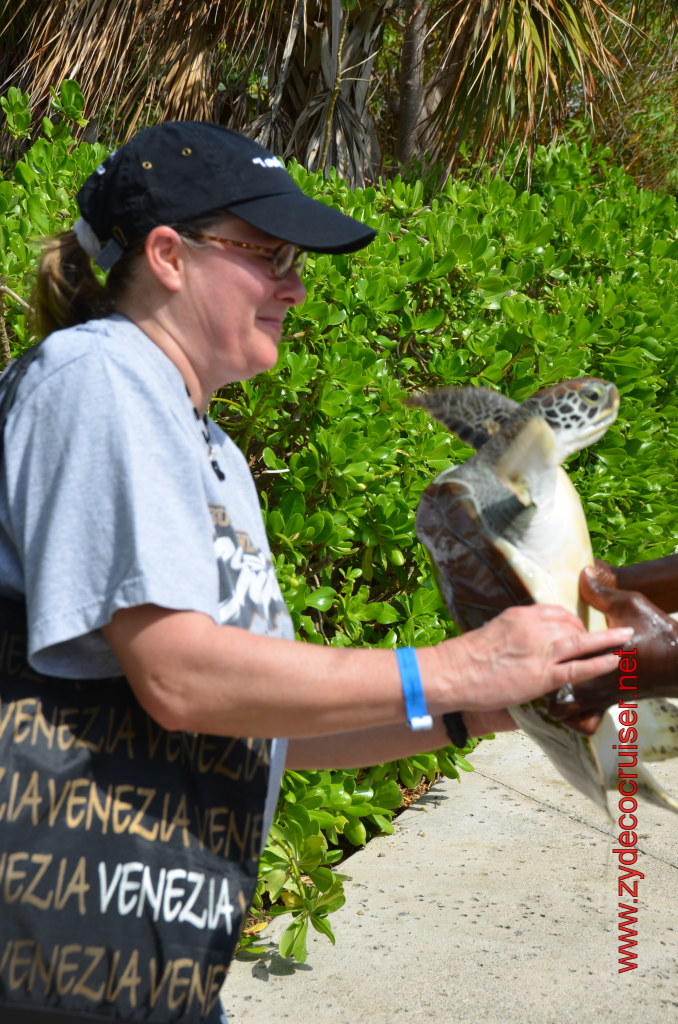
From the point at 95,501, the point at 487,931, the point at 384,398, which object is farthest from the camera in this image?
the point at 384,398

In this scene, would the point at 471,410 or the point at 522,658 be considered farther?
the point at 471,410

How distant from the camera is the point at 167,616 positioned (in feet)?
3.67

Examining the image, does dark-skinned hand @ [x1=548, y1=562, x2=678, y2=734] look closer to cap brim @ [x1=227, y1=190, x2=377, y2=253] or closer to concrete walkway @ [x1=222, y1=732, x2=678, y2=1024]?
cap brim @ [x1=227, y1=190, x2=377, y2=253]

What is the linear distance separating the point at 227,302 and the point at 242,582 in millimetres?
363

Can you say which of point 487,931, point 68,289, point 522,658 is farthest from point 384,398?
point 522,658

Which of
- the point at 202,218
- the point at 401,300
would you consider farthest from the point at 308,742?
the point at 401,300

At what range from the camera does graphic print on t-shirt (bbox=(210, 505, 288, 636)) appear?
1.30m

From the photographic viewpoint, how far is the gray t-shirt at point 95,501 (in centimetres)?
111

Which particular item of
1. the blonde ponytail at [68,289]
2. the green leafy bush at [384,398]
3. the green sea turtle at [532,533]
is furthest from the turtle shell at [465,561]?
the green leafy bush at [384,398]

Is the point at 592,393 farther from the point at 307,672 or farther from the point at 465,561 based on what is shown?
the point at 307,672

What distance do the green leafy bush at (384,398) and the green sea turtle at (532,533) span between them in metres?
1.32

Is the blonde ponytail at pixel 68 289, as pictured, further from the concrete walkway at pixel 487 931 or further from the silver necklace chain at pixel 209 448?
the concrete walkway at pixel 487 931

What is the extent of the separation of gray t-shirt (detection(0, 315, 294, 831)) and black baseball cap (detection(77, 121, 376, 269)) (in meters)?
0.17

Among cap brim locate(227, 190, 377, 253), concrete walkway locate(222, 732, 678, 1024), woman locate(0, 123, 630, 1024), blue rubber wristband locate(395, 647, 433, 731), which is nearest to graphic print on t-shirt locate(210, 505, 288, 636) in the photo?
woman locate(0, 123, 630, 1024)
